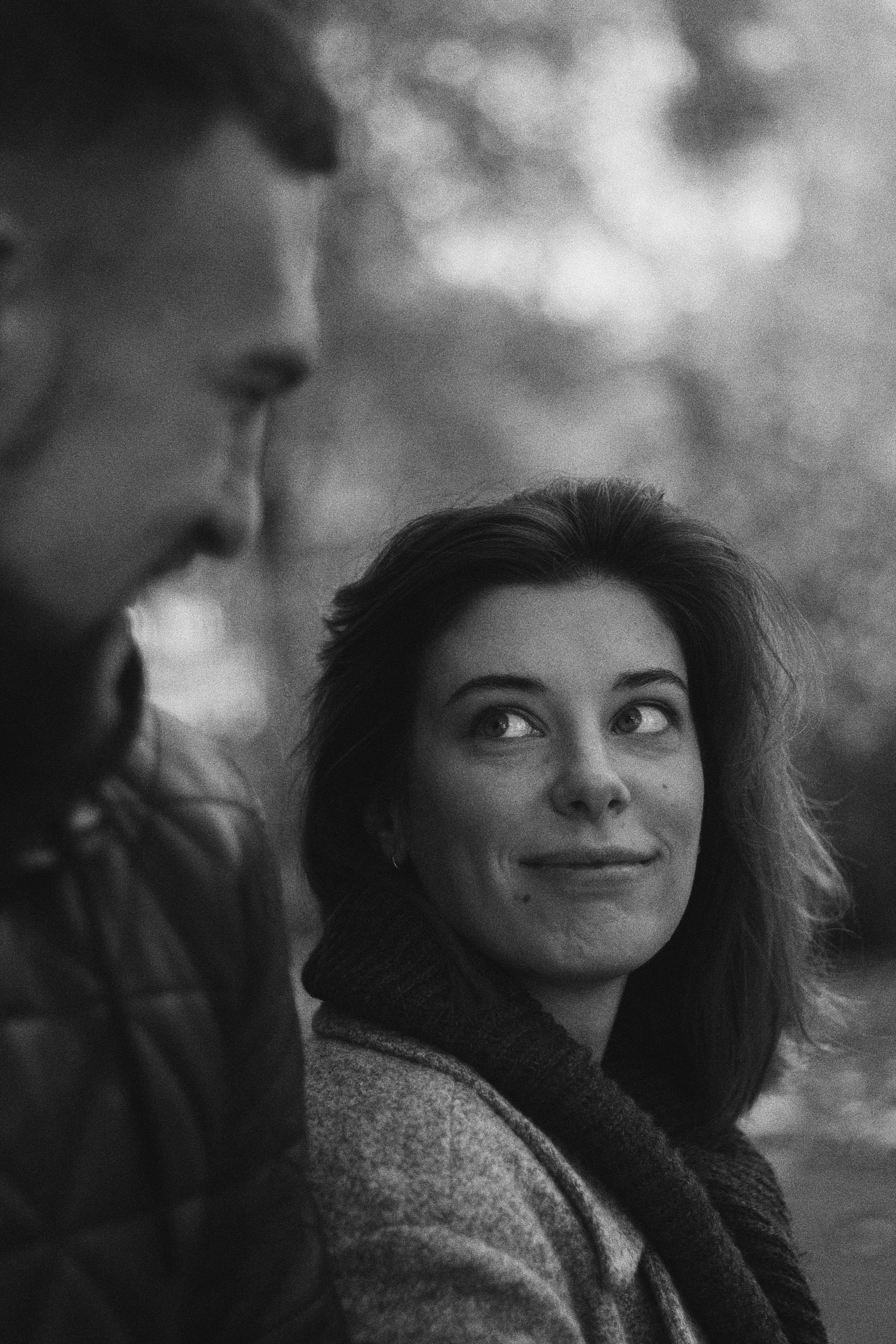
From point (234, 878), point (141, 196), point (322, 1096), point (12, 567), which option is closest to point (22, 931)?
point (234, 878)

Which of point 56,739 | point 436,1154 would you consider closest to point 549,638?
point 436,1154

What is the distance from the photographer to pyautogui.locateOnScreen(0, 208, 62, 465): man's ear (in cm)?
79

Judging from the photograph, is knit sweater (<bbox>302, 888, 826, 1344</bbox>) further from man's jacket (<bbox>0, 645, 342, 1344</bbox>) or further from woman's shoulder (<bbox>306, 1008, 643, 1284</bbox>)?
man's jacket (<bbox>0, 645, 342, 1344</bbox>)

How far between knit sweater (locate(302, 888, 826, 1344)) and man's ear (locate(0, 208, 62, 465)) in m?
1.43

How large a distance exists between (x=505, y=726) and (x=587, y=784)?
0.15 meters

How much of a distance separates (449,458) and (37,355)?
10.7 meters

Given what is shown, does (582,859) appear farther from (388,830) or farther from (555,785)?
(388,830)

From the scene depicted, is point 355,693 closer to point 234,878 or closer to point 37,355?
point 234,878

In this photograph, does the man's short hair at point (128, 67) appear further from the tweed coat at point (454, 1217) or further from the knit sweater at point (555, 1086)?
the knit sweater at point (555, 1086)

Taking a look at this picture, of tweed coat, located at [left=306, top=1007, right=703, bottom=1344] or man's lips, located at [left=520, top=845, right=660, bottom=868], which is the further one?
man's lips, located at [left=520, top=845, right=660, bottom=868]

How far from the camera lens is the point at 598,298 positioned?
12.2 m

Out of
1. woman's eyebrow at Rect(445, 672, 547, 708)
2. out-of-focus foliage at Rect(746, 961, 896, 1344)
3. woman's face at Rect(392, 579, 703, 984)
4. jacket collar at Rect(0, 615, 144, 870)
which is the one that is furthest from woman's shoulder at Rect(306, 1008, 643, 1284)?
out-of-focus foliage at Rect(746, 961, 896, 1344)

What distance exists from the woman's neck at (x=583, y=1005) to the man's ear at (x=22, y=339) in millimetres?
1610

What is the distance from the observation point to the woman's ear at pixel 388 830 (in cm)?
235
